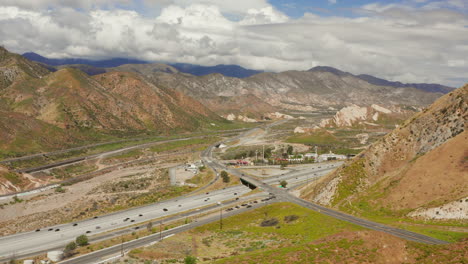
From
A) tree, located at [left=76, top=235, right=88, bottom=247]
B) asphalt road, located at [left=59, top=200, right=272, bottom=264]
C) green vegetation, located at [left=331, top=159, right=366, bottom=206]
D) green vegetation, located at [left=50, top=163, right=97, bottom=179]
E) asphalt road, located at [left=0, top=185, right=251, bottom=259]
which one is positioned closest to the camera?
asphalt road, located at [left=59, top=200, right=272, bottom=264]

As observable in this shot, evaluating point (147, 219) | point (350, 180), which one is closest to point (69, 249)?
point (147, 219)

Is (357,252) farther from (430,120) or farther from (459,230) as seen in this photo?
(430,120)

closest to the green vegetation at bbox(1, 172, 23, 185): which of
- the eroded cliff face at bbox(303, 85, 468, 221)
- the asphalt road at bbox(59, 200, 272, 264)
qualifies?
the asphalt road at bbox(59, 200, 272, 264)

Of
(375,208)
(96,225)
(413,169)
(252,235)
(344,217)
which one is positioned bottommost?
(96,225)

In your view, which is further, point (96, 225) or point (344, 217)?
point (96, 225)

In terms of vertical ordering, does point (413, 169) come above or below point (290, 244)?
above

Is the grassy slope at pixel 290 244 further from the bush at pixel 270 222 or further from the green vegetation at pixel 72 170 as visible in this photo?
the green vegetation at pixel 72 170

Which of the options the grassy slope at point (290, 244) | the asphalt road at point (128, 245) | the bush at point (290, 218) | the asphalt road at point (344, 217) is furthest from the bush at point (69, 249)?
the asphalt road at point (344, 217)

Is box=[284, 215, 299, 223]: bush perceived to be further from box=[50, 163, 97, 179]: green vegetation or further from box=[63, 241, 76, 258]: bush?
box=[50, 163, 97, 179]: green vegetation

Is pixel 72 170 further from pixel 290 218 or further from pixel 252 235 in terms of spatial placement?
pixel 290 218
